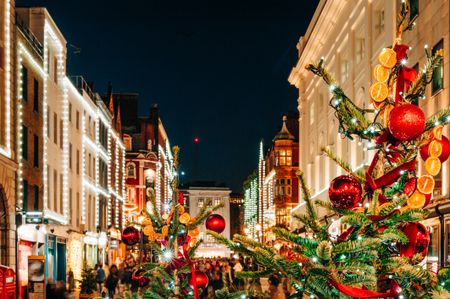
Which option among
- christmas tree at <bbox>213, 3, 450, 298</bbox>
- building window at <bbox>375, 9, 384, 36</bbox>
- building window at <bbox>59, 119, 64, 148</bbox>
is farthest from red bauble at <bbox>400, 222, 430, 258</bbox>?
building window at <bbox>59, 119, 64, 148</bbox>

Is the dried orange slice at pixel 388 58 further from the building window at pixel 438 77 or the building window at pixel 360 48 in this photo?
the building window at pixel 360 48

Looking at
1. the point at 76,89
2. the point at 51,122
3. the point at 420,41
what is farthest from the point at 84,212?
the point at 420,41

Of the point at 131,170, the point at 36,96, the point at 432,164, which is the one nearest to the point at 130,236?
the point at 432,164

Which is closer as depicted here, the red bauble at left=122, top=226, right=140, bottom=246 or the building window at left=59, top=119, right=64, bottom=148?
the red bauble at left=122, top=226, right=140, bottom=246

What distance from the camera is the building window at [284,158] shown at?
75.8m

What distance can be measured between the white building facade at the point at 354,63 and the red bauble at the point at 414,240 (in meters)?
0.38

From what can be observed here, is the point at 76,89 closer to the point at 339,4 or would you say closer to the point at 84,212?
the point at 84,212

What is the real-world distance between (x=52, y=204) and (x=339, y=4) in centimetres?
1819

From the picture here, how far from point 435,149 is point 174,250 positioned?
209 inches

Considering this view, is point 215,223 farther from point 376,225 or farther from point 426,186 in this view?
point 376,225

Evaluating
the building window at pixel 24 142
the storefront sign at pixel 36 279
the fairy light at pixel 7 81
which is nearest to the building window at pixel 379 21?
the fairy light at pixel 7 81

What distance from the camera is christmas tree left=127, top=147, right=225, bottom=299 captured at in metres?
8.86

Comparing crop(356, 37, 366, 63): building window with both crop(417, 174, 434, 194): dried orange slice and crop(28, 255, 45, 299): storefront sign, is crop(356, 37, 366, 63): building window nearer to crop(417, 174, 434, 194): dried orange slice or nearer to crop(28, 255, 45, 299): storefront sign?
crop(28, 255, 45, 299): storefront sign

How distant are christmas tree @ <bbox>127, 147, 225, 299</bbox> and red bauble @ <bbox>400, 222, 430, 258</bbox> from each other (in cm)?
296
